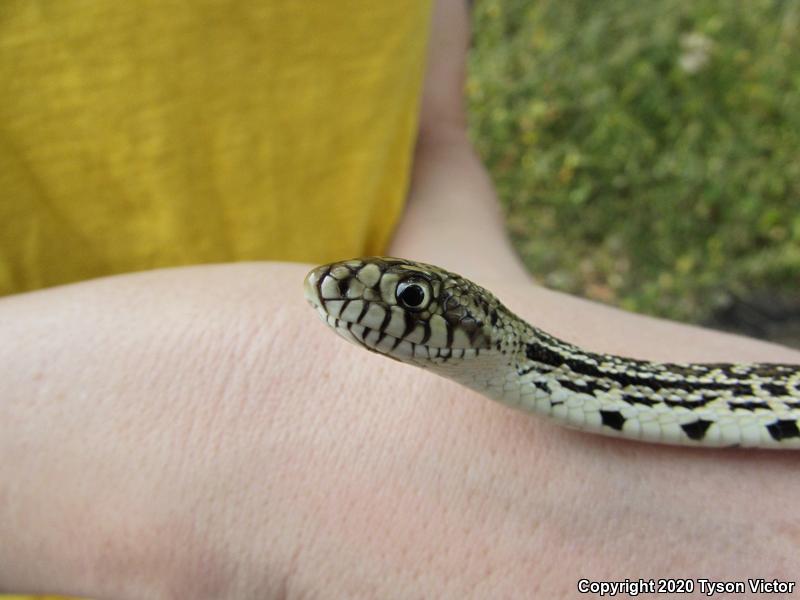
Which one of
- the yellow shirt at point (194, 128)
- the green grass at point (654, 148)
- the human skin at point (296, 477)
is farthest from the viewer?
the green grass at point (654, 148)

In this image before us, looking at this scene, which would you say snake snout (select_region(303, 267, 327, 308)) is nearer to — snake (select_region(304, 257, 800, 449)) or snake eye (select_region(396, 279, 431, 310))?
snake (select_region(304, 257, 800, 449))

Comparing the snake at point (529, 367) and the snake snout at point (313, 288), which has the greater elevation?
the snake snout at point (313, 288)

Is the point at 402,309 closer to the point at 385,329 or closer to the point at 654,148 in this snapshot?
the point at 385,329

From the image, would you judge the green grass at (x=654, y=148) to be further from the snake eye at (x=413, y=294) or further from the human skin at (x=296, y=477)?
the snake eye at (x=413, y=294)

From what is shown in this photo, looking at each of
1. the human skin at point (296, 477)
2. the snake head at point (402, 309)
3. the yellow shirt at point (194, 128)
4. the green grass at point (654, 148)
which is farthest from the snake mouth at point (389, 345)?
the green grass at point (654, 148)

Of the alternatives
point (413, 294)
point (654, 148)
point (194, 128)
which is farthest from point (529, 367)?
point (654, 148)

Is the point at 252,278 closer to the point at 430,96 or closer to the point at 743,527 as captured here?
the point at 743,527

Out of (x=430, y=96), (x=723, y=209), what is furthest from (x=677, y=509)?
(x=723, y=209)
